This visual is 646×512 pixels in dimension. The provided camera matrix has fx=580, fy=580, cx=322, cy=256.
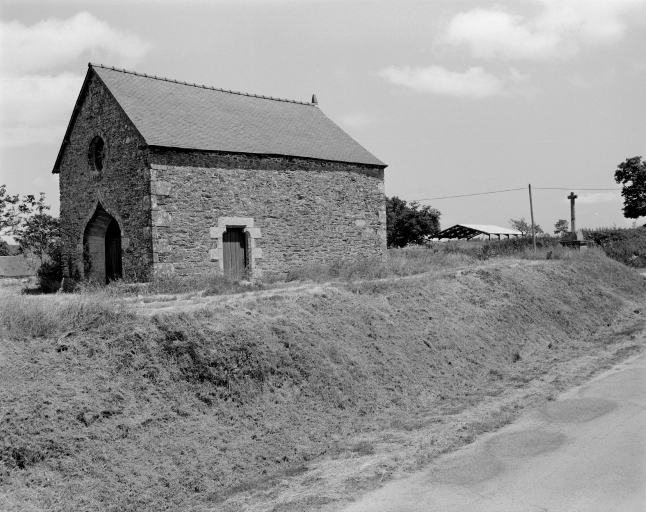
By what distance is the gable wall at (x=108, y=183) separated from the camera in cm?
1642

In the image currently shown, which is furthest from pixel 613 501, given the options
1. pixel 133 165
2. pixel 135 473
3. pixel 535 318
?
pixel 133 165

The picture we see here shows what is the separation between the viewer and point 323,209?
2003 centimetres

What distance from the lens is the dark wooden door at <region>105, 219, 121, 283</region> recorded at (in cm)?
1805

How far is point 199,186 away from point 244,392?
9.84 meters

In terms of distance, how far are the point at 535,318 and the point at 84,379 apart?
1174cm

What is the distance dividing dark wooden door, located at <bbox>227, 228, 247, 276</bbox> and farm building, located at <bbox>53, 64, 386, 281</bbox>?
0.10 feet

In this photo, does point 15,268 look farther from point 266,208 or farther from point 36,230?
point 266,208

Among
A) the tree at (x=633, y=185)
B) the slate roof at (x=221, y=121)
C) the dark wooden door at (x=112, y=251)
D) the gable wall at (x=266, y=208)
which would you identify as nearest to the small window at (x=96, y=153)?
the slate roof at (x=221, y=121)

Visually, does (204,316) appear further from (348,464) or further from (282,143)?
(282,143)

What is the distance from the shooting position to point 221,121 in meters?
19.5

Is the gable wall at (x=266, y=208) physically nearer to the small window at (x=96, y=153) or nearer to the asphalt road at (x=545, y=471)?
the small window at (x=96, y=153)

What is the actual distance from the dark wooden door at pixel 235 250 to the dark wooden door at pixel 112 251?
3.41 m

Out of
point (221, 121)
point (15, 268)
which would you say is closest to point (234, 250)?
point (221, 121)

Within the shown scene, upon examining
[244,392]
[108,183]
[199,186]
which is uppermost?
[108,183]
